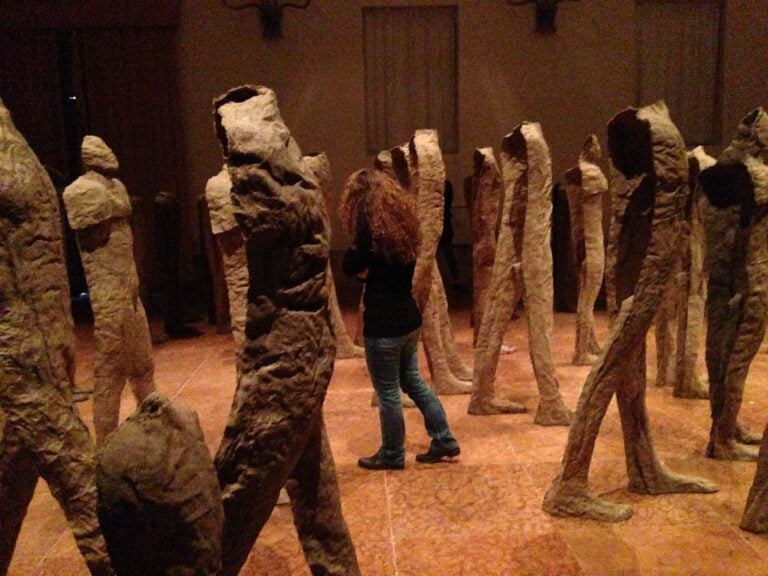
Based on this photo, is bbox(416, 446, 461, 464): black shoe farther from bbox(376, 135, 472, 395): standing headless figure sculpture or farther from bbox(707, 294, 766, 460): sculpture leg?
bbox(707, 294, 766, 460): sculpture leg

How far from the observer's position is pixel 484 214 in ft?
17.7

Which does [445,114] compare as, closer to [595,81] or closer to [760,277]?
[595,81]

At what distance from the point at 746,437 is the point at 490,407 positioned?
1493mm

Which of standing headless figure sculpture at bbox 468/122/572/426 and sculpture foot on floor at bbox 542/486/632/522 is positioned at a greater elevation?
standing headless figure sculpture at bbox 468/122/572/426

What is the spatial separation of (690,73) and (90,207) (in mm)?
7843

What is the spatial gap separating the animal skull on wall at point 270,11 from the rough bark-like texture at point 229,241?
19.2ft

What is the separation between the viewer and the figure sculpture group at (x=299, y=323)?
1650mm

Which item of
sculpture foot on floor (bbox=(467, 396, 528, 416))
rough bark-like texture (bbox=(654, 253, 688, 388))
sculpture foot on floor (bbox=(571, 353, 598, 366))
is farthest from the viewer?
sculpture foot on floor (bbox=(571, 353, 598, 366))

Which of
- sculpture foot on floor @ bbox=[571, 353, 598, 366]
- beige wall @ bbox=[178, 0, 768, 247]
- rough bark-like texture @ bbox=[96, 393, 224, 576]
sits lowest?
sculpture foot on floor @ bbox=[571, 353, 598, 366]

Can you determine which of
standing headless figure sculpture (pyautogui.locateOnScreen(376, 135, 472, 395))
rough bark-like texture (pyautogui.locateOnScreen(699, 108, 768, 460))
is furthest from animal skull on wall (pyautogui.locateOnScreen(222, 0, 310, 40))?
rough bark-like texture (pyautogui.locateOnScreen(699, 108, 768, 460))

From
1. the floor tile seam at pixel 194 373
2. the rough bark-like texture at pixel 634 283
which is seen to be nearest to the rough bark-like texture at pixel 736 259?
the rough bark-like texture at pixel 634 283

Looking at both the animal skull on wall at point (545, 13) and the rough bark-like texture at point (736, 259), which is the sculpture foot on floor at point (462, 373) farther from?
the animal skull on wall at point (545, 13)

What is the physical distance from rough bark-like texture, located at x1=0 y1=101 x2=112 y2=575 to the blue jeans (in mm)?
1617

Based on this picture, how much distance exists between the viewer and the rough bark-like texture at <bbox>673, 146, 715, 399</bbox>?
4.76m
